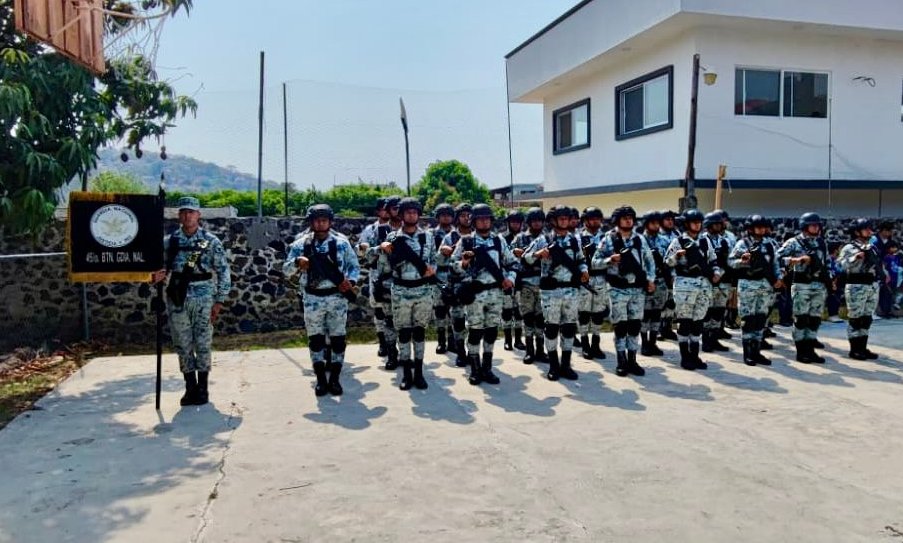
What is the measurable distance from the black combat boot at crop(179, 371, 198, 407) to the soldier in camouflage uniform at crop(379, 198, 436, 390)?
79.7 inches

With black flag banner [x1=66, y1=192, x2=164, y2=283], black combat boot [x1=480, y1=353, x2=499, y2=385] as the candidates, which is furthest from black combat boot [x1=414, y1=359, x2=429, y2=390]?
black flag banner [x1=66, y1=192, x2=164, y2=283]

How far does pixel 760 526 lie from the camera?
392 cm

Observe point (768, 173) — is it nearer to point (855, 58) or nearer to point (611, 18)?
point (855, 58)

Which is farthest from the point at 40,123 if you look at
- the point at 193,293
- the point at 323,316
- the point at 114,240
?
the point at 323,316

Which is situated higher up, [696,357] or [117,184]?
[117,184]

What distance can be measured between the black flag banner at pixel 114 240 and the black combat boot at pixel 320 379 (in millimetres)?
1793

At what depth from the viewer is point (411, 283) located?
7.04m

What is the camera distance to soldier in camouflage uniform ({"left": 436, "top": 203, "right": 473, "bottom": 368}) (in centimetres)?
761

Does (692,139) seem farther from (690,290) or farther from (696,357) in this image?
(696,357)

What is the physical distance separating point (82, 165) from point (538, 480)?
203 inches

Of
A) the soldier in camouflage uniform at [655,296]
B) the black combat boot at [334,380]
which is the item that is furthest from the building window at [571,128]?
the black combat boot at [334,380]

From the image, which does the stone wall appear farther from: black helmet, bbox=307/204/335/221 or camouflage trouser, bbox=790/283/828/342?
camouflage trouser, bbox=790/283/828/342

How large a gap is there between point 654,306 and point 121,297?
25.4 ft

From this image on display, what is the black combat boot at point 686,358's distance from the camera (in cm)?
802
